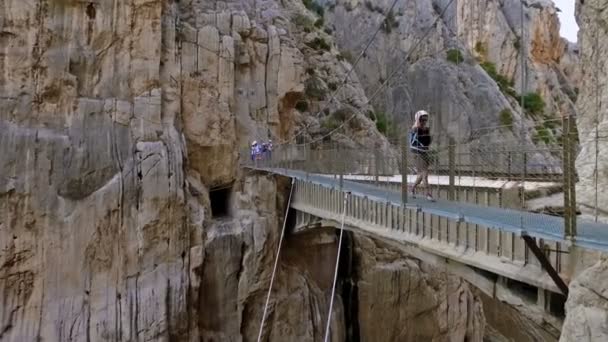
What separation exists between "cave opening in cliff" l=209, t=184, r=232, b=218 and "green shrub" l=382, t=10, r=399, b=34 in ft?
47.5

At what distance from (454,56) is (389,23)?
3.62 meters

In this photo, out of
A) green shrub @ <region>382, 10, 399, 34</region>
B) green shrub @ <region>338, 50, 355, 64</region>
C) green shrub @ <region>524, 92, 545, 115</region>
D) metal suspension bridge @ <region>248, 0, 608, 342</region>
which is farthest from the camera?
green shrub @ <region>524, 92, 545, 115</region>

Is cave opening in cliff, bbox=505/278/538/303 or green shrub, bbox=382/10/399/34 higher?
green shrub, bbox=382/10/399/34

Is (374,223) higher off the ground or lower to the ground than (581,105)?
lower

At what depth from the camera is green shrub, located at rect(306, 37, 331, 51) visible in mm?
16281

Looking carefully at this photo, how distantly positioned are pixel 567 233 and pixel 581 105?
120cm

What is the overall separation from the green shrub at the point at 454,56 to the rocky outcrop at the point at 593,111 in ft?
63.6

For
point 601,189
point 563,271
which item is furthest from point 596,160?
point 563,271

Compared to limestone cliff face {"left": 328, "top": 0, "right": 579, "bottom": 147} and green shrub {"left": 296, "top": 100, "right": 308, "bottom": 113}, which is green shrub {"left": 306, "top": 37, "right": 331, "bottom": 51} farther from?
limestone cliff face {"left": 328, "top": 0, "right": 579, "bottom": 147}

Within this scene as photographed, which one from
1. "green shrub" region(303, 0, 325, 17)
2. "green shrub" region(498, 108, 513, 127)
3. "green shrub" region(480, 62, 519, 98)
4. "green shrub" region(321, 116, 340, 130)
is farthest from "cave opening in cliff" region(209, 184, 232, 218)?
"green shrub" region(480, 62, 519, 98)

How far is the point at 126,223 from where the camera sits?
9.09 meters

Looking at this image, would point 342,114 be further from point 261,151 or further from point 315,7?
point 315,7

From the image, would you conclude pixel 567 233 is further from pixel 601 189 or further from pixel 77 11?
pixel 77 11

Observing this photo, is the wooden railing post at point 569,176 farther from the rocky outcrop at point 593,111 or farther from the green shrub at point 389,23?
the green shrub at point 389,23
